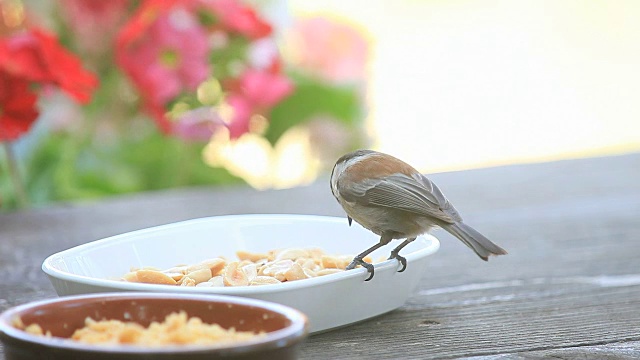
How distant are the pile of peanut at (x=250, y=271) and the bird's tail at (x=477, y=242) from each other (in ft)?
0.58

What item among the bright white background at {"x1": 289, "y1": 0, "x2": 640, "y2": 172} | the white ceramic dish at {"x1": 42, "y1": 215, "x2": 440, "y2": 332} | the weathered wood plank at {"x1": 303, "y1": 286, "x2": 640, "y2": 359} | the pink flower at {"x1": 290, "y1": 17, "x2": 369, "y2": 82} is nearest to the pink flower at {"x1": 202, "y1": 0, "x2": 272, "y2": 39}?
the pink flower at {"x1": 290, "y1": 17, "x2": 369, "y2": 82}

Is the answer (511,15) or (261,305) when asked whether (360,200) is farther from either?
(511,15)

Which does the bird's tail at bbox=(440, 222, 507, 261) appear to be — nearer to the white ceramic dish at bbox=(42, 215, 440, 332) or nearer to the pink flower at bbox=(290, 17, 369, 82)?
the white ceramic dish at bbox=(42, 215, 440, 332)

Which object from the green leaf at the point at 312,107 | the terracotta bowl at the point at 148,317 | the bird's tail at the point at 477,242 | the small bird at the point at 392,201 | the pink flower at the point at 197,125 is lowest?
the terracotta bowl at the point at 148,317

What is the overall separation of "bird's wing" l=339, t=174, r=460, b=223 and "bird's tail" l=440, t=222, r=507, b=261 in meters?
0.02

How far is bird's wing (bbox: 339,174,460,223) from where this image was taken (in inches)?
57.4

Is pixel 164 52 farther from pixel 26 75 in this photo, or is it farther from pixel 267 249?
pixel 267 249

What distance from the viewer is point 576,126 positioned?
577cm

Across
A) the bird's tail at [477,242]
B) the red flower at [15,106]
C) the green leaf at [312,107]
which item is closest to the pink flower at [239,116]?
the green leaf at [312,107]

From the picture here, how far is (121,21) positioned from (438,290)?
1379mm

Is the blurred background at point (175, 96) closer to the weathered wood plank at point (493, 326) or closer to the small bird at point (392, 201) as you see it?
the small bird at point (392, 201)

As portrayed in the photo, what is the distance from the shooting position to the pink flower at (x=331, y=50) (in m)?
3.03

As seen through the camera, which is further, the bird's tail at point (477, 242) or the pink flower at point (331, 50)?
the pink flower at point (331, 50)

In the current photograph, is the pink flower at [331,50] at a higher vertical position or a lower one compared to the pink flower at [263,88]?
higher
